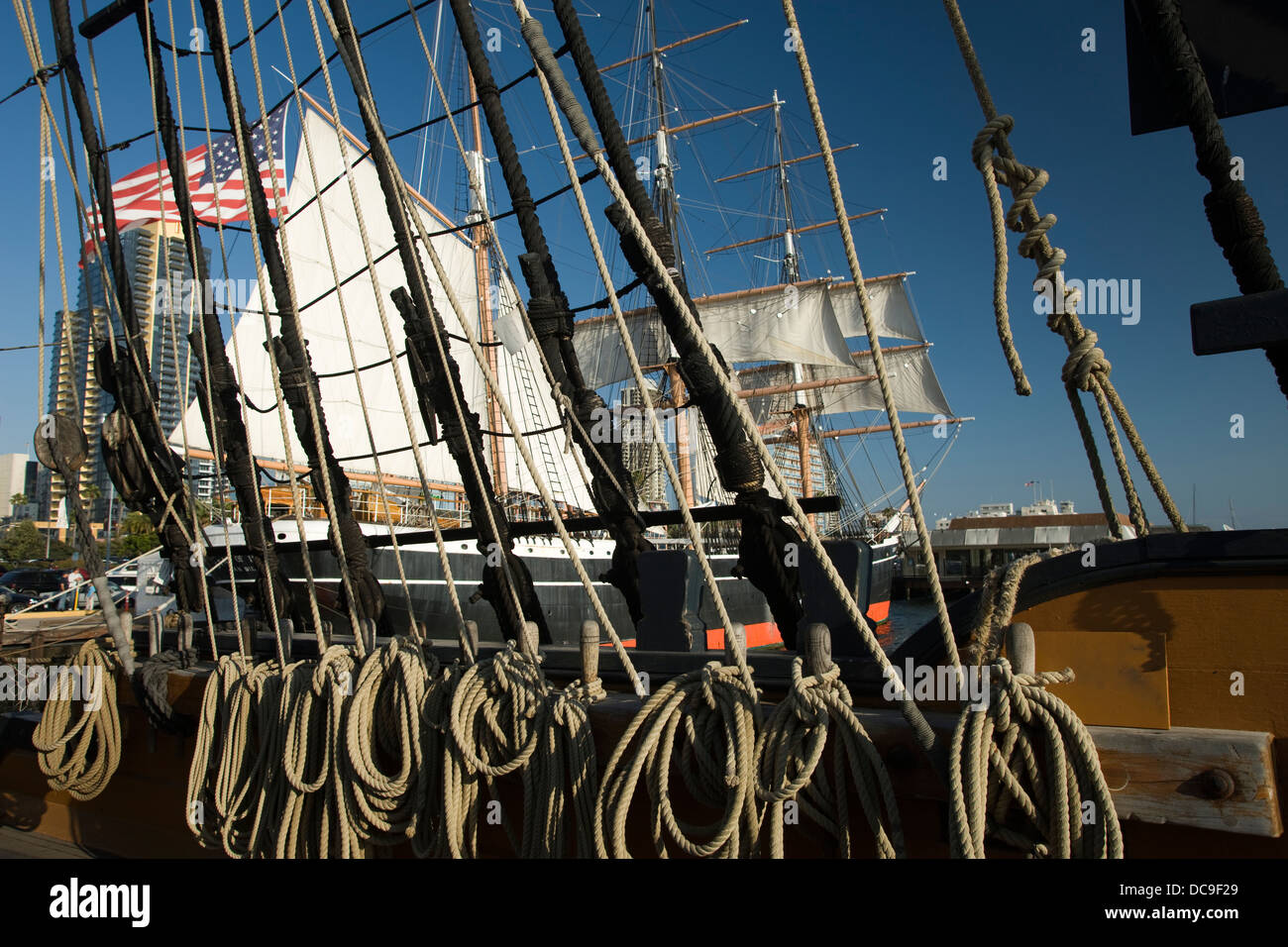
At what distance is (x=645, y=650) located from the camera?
9.29 feet

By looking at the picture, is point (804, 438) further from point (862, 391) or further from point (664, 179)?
point (664, 179)

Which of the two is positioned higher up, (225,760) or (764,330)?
(764,330)

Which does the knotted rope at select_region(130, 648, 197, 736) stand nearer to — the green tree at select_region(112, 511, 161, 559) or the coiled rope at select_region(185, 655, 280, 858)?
the coiled rope at select_region(185, 655, 280, 858)

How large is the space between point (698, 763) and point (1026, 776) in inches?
30.9

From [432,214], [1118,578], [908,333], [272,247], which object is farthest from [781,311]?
[1118,578]

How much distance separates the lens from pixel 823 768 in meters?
1.93

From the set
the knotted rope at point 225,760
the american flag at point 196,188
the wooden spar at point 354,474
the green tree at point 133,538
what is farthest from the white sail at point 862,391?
the knotted rope at point 225,760

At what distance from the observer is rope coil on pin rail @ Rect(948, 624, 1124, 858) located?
5.15ft

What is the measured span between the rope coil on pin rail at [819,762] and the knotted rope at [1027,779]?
0.62ft

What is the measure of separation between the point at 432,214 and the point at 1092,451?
1257 inches

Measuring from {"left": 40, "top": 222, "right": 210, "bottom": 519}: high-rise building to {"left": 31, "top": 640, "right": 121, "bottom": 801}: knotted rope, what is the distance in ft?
4.09

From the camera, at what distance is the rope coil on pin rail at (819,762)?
5.79ft

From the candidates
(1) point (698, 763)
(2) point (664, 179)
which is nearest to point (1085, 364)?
(1) point (698, 763)
